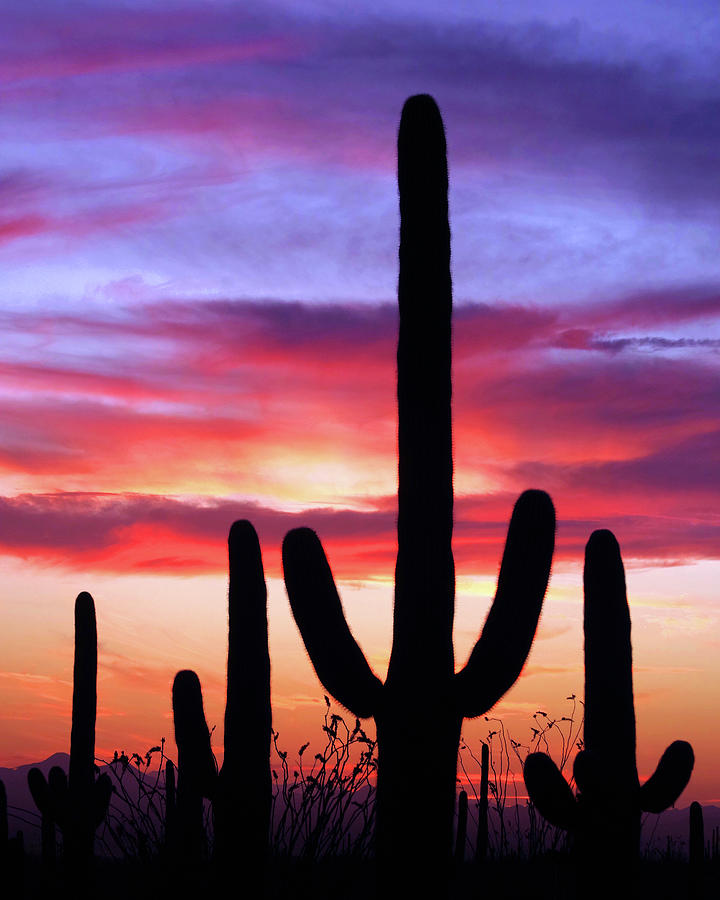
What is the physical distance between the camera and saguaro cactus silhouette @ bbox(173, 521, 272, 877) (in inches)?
319

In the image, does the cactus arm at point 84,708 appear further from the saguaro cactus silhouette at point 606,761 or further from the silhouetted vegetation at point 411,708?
the saguaro cactus silhouette at point 606,761

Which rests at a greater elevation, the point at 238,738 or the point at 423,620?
the point at 423,620

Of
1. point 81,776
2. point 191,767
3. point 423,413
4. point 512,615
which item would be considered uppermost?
point 423,413

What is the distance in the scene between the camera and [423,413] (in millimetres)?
7188

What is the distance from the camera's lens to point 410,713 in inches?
276

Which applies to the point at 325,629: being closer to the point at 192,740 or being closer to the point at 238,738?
the point at 238,738

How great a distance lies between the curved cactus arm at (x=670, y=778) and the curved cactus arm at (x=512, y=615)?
73.3 inches

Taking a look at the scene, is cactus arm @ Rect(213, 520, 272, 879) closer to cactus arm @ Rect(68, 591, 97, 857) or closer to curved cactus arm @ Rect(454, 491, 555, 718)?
curved cactus arm @ Rect(454, 491, 555, 718)

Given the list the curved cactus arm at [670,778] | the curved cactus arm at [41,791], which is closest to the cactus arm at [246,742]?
the curved cactus arm at [670,778]

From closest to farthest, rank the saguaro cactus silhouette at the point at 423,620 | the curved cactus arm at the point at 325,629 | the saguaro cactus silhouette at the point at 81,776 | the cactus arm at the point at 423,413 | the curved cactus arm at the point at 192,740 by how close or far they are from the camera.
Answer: the saguaro cactus silhouette at the point at 423,620 → the cactus arm at the point at 423,413 → the curved cactus arm at the point at 325,629 → the curved cactus arm at the point at 192,740 → the saguaro cactus silhouette at the point at 81,776

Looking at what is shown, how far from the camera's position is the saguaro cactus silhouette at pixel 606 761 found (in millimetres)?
6484

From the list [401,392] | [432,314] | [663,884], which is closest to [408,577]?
[401,392]

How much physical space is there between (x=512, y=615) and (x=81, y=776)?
7.90m

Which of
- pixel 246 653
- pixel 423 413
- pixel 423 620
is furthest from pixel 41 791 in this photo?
pixel 423 413
